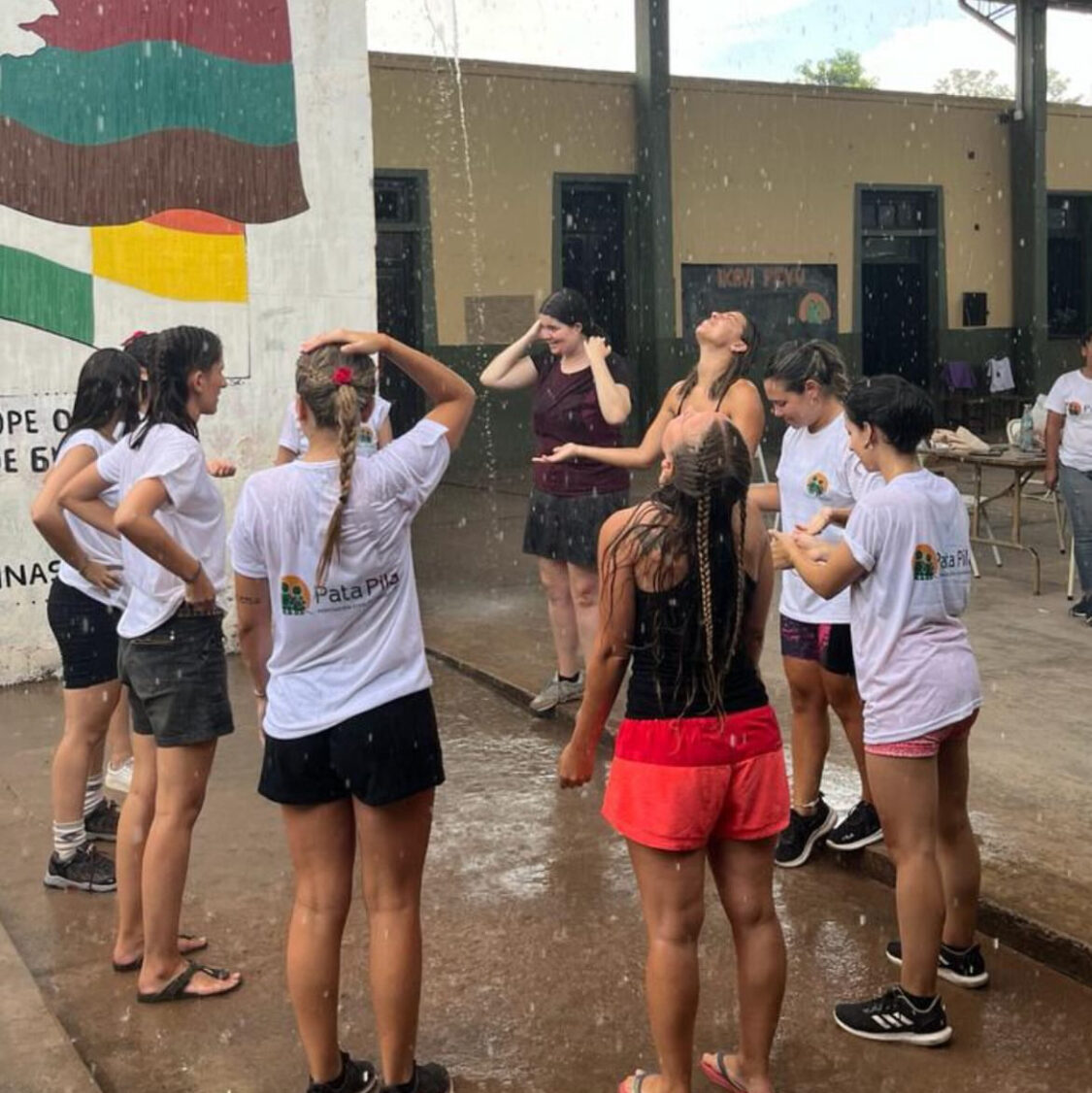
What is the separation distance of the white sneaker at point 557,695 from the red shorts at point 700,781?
351 cm

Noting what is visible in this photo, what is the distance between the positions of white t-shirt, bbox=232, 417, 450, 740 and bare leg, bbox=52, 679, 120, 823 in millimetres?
1657

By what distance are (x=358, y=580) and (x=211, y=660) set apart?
97 centimetres

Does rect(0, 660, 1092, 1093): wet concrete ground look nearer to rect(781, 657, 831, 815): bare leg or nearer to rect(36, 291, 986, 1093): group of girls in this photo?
A: rect(36, 291, 986, 1093): group of girls

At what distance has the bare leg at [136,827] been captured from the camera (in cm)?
404

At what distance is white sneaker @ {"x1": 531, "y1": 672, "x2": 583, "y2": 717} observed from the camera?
21.9 feet

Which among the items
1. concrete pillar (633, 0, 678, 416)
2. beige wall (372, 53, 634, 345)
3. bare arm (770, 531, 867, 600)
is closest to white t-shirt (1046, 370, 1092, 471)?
bare arm (770, 531, 867, 600)

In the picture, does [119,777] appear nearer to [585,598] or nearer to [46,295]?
[585,598]

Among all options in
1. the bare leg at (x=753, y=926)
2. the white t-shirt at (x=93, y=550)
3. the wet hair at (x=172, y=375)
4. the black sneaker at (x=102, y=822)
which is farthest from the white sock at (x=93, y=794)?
the bare leg at (x=753, y=926)

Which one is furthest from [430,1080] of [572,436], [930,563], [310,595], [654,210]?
[654,210]

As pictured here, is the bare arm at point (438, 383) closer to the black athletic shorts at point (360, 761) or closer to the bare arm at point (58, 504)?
the black athletic shorts at point (360, 761)

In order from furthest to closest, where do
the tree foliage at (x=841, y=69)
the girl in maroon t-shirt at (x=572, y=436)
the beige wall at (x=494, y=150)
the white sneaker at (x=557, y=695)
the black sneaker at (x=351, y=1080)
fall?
the tree foliage at (x=841, y=69) < the beige wall at (x=494, y=150) < the white sneaker at (x=557, y=695) < the girl in maroon t-shirt at (x=572, y=436) < the black sneaker at (x=351, y=1080)

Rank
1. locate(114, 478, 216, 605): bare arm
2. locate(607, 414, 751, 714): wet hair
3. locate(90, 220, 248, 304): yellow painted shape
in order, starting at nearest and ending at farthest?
locate(607, 414, 751, 714): wet hair < locate(114, 478, 216, 605): bare arm < locate(90, 220, 248, 304): yellow painted shape

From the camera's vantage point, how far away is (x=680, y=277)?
1973 cm

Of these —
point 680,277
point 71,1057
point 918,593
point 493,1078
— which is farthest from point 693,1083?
point 680,277
